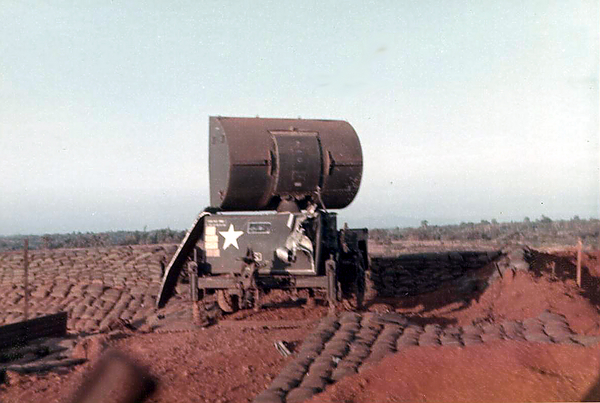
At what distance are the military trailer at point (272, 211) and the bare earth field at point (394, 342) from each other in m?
0.63

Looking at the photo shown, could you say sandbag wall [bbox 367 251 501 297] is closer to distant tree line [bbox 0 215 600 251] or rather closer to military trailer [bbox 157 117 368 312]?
military trailer [bbox 157 117 368 312]

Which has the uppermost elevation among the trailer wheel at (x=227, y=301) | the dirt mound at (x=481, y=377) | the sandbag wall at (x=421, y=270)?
the sandbag wall at (x=421, y=270)

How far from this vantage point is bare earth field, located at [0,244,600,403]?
5.71 meters

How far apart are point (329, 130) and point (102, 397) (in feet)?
19.4

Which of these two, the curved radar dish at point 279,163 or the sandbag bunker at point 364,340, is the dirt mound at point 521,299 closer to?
the sandbag bunker at point 364,340

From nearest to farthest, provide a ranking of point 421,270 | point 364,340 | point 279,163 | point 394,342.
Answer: point 394,342
point 364,340
point 279,163
point 421,270

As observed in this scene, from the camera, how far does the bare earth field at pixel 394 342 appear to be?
571 cm

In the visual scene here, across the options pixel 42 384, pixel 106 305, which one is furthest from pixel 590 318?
pixel 106 305

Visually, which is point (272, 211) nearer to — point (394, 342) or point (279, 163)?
point (279, 163)

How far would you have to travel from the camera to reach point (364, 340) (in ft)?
24.1

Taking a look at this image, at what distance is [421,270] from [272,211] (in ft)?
17.0

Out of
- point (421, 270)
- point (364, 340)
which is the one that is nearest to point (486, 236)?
point (421, 270)

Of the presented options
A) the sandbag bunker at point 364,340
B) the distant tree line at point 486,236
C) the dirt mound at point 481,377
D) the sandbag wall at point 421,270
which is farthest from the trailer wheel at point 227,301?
the distant tree line at point 486,236

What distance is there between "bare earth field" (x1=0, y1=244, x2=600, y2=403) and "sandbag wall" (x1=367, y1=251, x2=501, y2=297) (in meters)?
0.03
